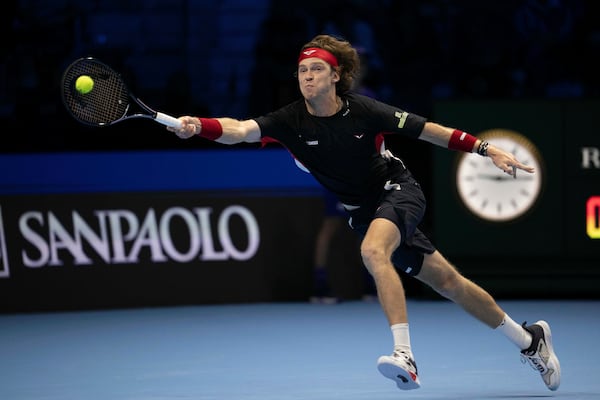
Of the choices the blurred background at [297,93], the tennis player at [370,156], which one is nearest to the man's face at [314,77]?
the tennis player at [370,156]

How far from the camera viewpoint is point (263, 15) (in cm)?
1293

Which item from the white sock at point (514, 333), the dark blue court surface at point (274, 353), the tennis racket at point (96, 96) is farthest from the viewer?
the dark blue court surface at point (274, 353)

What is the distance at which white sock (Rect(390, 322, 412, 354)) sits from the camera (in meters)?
5.61

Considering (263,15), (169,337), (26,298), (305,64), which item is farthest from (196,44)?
(305,64)

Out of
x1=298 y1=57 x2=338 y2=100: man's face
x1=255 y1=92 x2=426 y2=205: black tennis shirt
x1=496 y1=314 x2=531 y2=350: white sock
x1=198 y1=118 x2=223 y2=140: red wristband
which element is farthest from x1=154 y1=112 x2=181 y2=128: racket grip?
x1=496 y1=314 x2=531 y2=350: white sock

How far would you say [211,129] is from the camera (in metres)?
6.01

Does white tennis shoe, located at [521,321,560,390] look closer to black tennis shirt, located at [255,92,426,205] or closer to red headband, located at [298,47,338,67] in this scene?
black tennis shirt, located at [255,92,426,205]

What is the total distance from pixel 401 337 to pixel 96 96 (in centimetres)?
194

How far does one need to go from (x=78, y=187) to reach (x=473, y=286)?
5130mm

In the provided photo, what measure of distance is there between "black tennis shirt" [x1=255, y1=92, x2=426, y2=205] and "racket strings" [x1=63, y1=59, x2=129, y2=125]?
29.6 inches

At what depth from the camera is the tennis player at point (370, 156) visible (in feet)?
20.2

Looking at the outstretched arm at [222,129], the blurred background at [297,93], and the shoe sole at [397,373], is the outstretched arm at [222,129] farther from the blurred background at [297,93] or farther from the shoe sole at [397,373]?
the blurred background at [297,93]

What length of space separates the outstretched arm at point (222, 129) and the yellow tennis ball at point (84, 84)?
519mm

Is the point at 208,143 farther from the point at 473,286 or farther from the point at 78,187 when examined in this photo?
the point at 473,286
